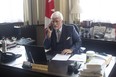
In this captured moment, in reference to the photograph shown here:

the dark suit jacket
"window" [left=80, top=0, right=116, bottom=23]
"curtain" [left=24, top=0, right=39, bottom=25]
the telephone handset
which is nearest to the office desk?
the telephone handset

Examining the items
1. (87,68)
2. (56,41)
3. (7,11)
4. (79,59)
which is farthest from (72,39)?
(7,11)

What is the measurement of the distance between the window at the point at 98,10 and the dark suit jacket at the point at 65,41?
0.96 metres

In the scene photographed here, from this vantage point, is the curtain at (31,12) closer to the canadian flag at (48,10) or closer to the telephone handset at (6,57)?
the canadian flag at (48,10)

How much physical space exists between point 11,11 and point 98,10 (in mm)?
2055

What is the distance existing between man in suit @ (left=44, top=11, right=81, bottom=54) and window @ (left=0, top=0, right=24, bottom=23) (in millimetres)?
1962

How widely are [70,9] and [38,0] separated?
877 mm

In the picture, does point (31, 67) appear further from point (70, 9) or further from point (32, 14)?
point (32, 14)

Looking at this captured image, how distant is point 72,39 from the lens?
9.98ft

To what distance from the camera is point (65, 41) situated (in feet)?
9.80

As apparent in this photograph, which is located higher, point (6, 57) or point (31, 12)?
point (31, 12)

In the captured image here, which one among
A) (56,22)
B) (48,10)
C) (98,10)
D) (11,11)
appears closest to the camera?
(56,22)

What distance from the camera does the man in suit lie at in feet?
9.66

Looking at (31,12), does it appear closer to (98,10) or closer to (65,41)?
(98,10)

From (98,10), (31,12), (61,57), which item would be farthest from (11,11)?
(61,57)
